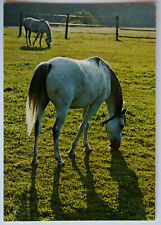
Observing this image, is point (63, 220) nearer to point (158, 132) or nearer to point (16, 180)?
point (16, 180)

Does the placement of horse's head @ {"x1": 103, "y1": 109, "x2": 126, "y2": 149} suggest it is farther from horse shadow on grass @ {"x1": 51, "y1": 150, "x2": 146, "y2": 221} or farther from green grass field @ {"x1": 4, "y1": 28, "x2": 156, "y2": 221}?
horse shadow on grass @ {"x1": 51, "y1": 150, "x2": 146, "y2": 221}

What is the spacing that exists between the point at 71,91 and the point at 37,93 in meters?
0.41

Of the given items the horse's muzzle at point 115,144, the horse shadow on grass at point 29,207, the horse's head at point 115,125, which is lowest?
the horse shadow on grass at point 29,207

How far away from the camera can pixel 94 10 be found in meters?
3.63

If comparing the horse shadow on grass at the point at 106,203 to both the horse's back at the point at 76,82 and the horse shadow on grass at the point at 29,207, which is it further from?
the horse's back at the point at 76,82

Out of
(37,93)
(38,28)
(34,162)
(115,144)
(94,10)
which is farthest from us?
(38,28)

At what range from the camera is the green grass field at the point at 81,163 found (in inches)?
119

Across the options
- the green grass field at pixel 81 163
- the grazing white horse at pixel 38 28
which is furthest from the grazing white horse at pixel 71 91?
the grazing white horse at pixel 38 28

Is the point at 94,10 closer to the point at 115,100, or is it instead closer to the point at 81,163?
the point at 115,100

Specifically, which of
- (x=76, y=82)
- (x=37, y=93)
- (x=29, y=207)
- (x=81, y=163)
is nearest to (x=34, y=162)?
(x=81, y=163)

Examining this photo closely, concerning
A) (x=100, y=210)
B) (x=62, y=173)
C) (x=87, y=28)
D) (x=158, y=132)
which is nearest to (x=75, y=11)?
(x=87, y=28)

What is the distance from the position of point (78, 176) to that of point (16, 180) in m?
0.78

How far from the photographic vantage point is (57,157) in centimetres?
373

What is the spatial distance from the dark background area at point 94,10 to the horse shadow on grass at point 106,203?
81.4 inches
